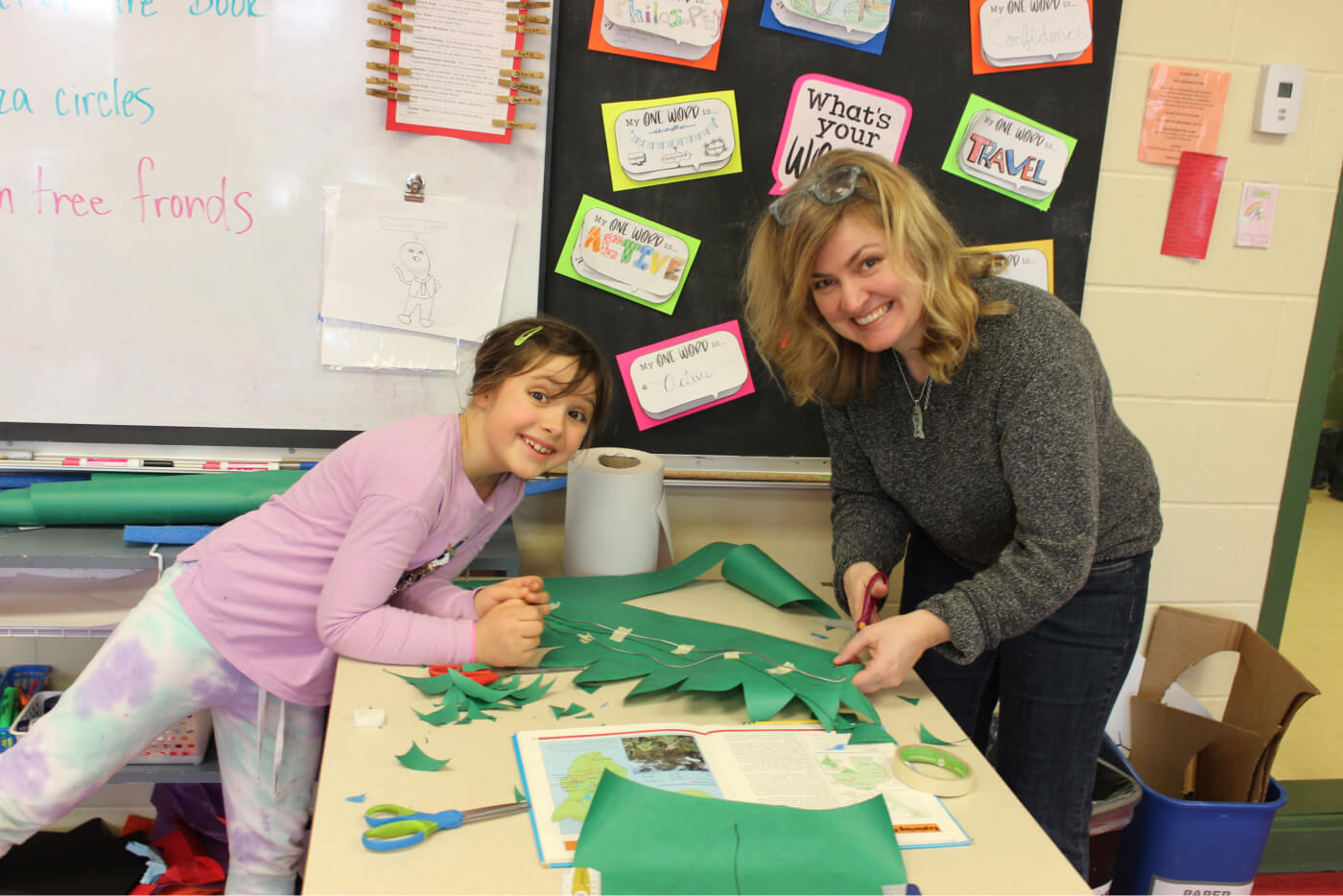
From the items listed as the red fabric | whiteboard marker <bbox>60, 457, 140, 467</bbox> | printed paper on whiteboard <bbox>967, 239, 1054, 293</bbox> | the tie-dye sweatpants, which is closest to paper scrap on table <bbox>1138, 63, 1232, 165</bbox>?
printed paper on whiteboard <bbox>967, 239, 1054, 293</bbox>

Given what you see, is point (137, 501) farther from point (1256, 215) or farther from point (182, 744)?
A: point (1256, 215)

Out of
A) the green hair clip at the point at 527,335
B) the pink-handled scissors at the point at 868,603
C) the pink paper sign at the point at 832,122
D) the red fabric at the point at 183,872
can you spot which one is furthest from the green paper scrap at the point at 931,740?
the red fabric at the point at 183,872

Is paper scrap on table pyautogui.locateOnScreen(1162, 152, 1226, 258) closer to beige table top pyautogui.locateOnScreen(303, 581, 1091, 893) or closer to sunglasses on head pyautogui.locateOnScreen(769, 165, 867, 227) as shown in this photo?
sunglasses on head pyautogui.locateOnScreen(769, 165, 867, 227)

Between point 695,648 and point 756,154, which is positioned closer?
point 695,648

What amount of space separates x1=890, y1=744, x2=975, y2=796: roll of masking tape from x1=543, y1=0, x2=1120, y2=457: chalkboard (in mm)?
945

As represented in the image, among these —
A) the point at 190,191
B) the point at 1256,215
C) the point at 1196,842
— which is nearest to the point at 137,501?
the point at 190,191

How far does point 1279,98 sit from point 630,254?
4.18 feet

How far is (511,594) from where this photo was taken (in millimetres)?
1266

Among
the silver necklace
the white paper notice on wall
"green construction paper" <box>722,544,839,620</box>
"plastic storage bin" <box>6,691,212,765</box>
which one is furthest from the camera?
the white paper notice on wall

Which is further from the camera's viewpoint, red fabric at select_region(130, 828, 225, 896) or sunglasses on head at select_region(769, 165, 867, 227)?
red fabric at select_region(130, 828, 225, 896)

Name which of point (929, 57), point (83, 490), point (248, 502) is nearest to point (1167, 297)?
point (929, 57)

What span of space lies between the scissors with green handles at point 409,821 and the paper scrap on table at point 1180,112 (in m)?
1.70

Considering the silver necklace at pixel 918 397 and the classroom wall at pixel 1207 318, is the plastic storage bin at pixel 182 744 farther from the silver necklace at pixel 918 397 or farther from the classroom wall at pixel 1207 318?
the silver necklace at pixel 918 397

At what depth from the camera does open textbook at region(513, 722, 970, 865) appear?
886 millimetres
